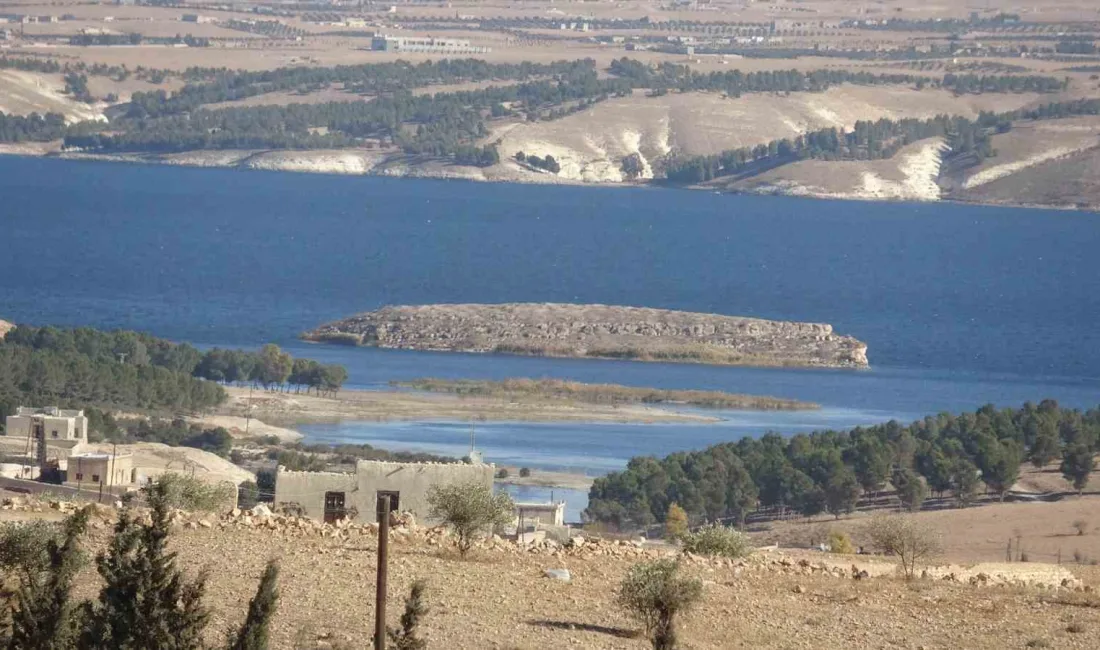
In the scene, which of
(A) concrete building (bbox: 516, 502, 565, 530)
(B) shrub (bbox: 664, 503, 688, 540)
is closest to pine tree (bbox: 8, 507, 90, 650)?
(A) concrete building (bbox: 516, 502, 565, 530)

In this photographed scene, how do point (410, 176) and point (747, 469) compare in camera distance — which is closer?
point (747, 469)

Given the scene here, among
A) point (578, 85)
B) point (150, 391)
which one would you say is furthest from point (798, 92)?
point (150, 391)

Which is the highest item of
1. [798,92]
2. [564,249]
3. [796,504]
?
[798,92]

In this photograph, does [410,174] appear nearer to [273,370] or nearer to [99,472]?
[273,370]

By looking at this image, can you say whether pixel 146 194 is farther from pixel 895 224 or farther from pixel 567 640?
pixel 567 640

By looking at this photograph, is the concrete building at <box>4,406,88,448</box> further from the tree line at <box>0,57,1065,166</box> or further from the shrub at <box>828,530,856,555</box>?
the tree line at <box>0,57,1065,166</box>

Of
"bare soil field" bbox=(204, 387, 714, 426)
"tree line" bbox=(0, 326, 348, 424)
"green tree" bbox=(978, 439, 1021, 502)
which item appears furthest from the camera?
"bare soil field" bbox=(204, 387, 714, 426)
